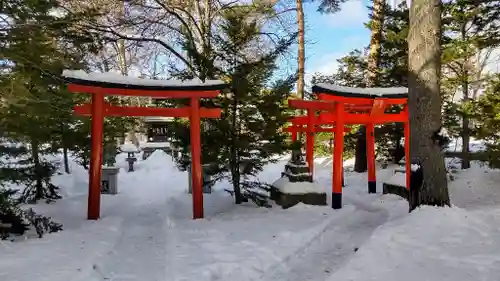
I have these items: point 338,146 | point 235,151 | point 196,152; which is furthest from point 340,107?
point 196,152

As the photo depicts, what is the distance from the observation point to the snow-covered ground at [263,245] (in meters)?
4.16

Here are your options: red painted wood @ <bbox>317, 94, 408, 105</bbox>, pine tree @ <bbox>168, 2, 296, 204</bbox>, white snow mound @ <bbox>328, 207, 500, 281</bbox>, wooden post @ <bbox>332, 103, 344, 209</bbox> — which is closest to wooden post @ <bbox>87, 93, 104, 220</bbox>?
pine tree @ <bbox>168, 2, 296, 204</bbox>

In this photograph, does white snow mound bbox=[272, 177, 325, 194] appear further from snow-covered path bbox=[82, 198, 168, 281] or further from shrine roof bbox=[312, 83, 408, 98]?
snow-covered path bbox=[82, 198, 168, 281]

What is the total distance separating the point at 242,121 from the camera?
8.70 m

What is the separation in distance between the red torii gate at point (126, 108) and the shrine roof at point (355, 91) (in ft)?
6.81

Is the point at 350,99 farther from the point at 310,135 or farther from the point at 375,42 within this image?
the point at 375,42

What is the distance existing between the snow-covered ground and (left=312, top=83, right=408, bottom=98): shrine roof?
246 centimetres

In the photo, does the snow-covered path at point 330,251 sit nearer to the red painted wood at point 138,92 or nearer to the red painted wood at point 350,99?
the red painted wood at point 350,99

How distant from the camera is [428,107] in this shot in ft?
21.0

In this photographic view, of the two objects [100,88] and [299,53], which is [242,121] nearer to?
[100,88]

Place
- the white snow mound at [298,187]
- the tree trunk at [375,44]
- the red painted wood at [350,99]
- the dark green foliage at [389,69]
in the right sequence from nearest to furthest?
the red painted wood at [350,99], the white snow mound at [298,187], the dark green foliage at [389,69], the tree trunk at [375,44]

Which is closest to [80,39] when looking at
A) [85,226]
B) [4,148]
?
[4,148]

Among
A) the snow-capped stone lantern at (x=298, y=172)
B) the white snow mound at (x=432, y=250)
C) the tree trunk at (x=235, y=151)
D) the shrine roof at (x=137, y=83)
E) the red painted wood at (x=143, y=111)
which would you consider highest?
the shrine roof at (x=137, y=83)

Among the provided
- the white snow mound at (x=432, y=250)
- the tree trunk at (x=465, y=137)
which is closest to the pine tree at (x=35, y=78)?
the white snow mound at (x=432, y=250)
